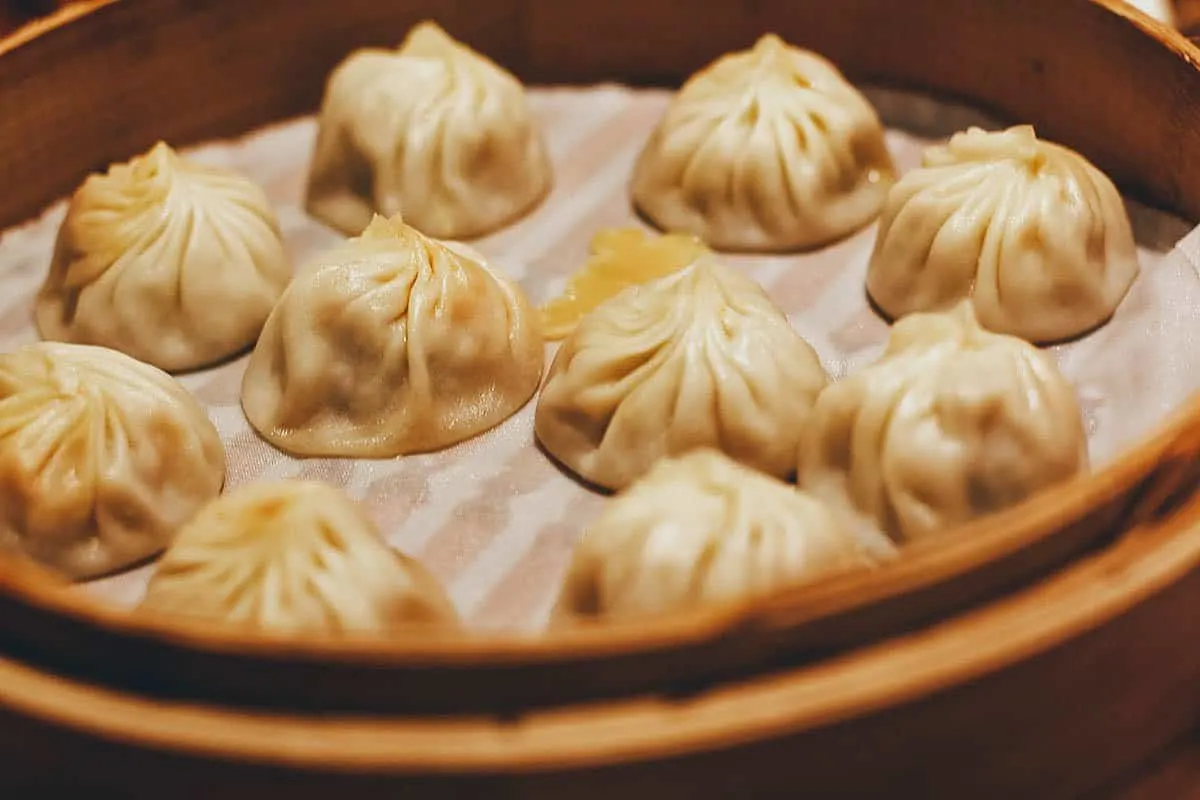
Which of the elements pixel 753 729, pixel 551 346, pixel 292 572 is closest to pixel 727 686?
pixel 753 729

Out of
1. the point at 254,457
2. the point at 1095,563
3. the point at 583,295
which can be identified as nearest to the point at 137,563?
the point at 254,457

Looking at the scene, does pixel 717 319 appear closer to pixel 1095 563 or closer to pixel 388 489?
pixel 388 489

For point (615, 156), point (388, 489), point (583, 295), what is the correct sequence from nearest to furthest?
1. point (388, 489)
2. point (583, 295)
3. point (615, 156)

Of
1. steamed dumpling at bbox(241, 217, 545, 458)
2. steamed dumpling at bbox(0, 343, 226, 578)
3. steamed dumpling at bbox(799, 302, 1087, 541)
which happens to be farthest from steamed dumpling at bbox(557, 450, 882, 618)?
steamed dumpling at bbox(0, 343, 226, 578)

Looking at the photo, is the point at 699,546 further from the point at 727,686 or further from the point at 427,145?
the point at 427,145

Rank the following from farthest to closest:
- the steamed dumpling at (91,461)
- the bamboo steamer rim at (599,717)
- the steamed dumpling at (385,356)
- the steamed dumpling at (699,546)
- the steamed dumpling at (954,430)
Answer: the steamed dumpling at (385,356) → the steamed dumpling at (91,461) → the steamed dumpling at (954,430) → the steamed dumpling at (699,546) → the bamboo steamer rim at (599,717)

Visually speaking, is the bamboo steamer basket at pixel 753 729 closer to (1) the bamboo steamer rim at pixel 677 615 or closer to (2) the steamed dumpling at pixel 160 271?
(1) the bamboo steamer rim at pixel 677 615

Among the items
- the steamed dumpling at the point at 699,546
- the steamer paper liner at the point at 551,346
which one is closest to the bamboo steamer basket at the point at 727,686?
the steamed dumpling at the point at 699,546
